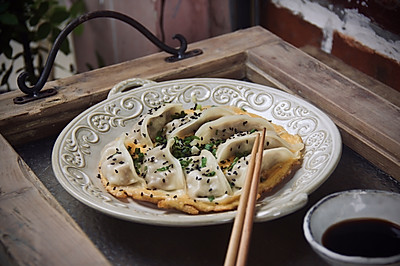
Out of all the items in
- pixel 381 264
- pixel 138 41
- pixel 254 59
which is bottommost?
pixel 138 41

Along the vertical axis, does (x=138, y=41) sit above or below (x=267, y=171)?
below

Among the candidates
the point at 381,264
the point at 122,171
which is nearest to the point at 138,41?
the point at 122,171

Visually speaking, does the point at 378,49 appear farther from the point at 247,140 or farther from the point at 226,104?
the point at 247,140

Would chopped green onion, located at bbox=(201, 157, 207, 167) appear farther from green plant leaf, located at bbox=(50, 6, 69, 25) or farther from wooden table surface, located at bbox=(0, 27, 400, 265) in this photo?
green plant leaf, located at bbox=(50, 6, 69, 25)

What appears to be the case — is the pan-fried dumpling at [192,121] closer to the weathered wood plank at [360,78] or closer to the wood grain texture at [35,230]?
the wood grain texture at [35,230]

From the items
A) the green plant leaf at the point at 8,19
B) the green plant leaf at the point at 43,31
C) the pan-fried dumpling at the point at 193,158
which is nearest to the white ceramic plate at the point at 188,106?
the pan-fried dumpling at the point at 193,158

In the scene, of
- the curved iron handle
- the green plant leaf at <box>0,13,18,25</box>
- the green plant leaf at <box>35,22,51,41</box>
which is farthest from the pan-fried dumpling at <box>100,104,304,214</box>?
the green plant leaf at <box>35,22,51,41</box>

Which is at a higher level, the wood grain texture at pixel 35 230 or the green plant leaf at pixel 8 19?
the wood grain texture at pixel 35 230

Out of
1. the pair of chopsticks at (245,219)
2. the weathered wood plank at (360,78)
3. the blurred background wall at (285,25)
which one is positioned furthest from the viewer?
the blurred background wall at (285,25)
